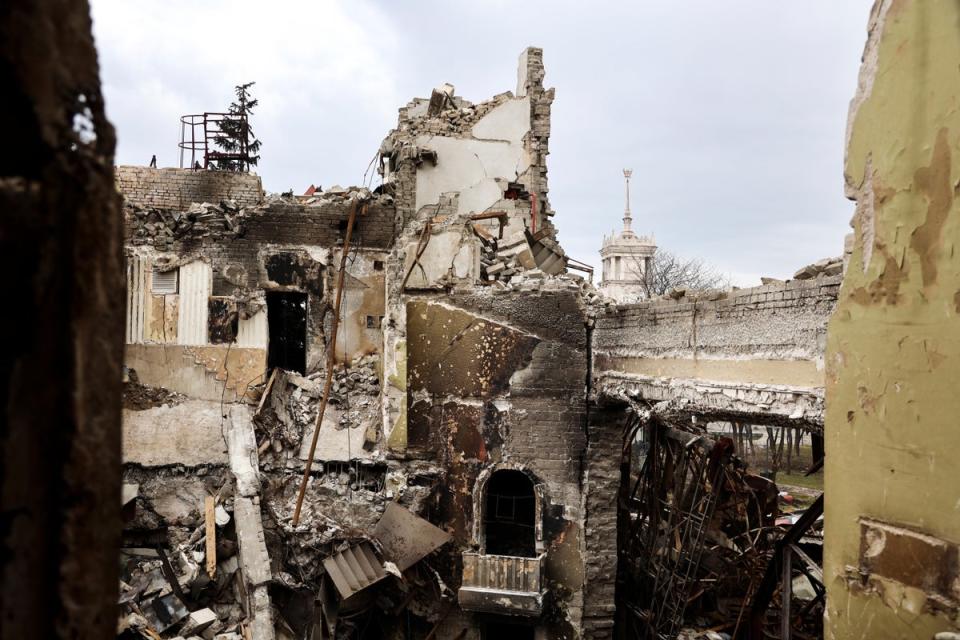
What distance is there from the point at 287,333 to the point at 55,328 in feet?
35.0

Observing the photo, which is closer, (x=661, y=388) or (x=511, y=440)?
(x=661, y=388)

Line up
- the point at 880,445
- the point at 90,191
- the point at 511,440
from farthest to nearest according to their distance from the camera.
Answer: the point at 511,440 < the point at 880,445 < the point at 90,191

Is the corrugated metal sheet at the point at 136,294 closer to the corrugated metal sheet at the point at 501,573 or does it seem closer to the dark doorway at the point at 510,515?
the dark doorway at the point at 510,515

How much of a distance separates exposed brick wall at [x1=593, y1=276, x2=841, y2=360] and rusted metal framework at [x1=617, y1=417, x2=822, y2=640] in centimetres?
131

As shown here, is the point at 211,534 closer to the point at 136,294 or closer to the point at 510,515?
the point at 136,294

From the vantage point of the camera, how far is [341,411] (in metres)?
10.1

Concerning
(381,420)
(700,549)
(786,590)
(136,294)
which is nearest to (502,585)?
(700,549)

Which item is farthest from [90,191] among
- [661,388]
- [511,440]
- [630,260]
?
[630,260]

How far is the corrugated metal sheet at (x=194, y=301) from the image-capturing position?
10.2 m

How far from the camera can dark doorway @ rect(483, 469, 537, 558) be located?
1030 cm

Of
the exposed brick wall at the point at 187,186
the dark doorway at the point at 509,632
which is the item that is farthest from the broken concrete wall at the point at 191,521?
the exposed brick wall at the point at 187,186

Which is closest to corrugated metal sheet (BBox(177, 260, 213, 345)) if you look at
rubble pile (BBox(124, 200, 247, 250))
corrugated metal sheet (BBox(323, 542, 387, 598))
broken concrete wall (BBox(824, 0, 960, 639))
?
rubble pile (BBox(124, 200, 247, 250))

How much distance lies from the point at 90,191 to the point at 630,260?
51.7m

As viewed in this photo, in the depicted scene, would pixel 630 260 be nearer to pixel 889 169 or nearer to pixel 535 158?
pixel 535 158
